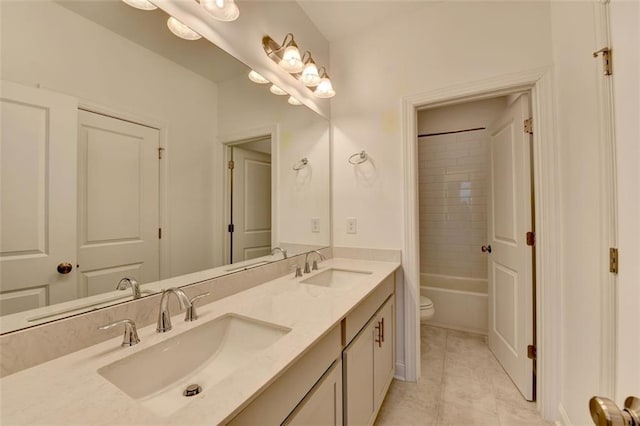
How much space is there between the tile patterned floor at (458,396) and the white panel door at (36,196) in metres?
1.70

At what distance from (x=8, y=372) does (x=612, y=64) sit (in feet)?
6.52

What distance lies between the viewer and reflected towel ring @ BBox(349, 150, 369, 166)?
2033 mm

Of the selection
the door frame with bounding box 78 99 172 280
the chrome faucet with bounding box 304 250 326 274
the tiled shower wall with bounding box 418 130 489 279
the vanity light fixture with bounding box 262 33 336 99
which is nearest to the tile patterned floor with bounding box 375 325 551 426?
the chrome faucet with bounding box 304 250 326 274

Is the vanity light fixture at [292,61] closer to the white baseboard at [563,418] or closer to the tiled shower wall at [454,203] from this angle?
the tiled shower wall at [454,203]

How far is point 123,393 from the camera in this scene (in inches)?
22.7

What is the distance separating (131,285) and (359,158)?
164 centimetres

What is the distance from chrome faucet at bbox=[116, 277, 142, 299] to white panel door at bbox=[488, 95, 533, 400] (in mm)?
2089

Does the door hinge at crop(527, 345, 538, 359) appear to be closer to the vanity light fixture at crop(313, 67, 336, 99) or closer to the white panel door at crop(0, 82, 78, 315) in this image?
the vanity light fixture at crop(313, 67, 336, 99)

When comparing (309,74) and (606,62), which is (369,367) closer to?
Result: (606,62)

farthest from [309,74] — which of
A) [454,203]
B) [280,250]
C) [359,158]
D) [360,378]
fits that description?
[454,203]

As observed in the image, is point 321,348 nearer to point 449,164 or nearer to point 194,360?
point 194,360

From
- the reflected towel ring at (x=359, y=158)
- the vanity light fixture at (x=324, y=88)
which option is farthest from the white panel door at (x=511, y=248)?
the vanity light fixture at (x=324, y=88)

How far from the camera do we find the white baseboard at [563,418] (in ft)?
4.55

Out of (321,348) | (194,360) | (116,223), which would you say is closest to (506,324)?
(321,348)
